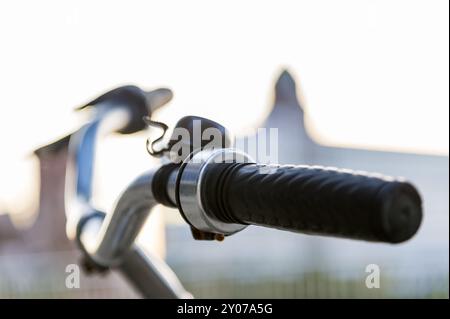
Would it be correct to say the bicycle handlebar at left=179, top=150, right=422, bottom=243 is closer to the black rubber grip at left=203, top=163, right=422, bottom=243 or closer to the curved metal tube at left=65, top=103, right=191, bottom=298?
the black rubber grip at left=203, top=163, right=422, bottom=243

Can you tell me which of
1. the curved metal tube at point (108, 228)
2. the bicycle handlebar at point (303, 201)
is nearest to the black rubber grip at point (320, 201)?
the bicycle handlebar at point (303, 201)

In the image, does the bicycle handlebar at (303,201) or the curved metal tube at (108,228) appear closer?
the bicycle handlebar at (303,201)

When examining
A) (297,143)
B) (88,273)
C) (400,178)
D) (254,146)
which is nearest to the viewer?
(400,178)

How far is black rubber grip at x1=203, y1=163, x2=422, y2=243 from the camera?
0.57 feet

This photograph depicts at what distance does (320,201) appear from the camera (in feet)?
0.61

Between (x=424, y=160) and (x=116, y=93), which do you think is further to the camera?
(x=424, y=160)

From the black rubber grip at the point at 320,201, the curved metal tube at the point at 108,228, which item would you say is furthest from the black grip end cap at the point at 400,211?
the curved metal tube at the point at 108,228

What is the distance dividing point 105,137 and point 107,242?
0.39 ft

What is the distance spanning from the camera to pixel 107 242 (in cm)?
40

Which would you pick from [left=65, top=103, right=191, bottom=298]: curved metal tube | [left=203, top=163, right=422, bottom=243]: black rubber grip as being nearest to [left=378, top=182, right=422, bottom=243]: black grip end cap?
[left=203, top=163, right=422, bottom=243]: black rubber grip

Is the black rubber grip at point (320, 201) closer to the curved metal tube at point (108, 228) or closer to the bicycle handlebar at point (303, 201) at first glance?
the bicycle handlebar at point (303, 201)

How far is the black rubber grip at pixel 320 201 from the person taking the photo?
17 cm
